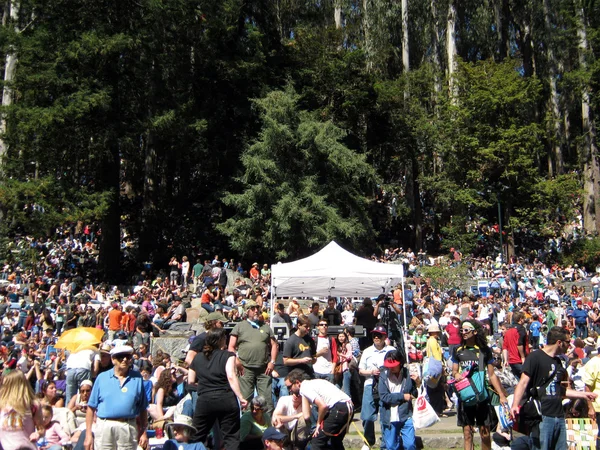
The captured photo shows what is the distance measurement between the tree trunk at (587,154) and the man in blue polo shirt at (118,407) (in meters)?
34.9

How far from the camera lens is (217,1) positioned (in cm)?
3228

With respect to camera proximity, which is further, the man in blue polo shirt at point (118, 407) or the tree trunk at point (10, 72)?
the tree trunk at point (10, 72)

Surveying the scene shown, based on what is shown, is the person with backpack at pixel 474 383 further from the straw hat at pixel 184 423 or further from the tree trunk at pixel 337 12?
the tree trunk at pixel 337 12

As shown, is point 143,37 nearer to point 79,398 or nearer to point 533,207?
point 533,207

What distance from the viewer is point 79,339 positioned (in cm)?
944

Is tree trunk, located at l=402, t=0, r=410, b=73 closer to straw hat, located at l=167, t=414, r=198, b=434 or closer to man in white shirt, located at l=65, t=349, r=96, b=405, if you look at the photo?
man in white shirt, located at l=65, t=349, r=96, b=405

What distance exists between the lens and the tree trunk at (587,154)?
37594 mm

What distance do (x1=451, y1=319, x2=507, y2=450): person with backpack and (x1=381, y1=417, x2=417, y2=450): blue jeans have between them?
566mm

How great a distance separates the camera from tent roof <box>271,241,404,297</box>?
13.9m

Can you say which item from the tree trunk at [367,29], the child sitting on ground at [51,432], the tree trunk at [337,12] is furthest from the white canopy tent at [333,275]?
the tree trunk at [337,12]

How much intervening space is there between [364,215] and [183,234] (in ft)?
28.1

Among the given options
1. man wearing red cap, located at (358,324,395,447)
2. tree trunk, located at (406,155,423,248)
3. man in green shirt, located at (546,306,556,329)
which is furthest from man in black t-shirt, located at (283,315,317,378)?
tree trunk, located at (406,155,423,248)

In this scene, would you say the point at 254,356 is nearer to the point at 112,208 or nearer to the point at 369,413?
the point at 369,413

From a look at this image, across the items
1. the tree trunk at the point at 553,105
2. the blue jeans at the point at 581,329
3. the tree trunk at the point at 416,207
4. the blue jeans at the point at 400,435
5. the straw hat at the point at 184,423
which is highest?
the tree trunk at the point at 553,105
